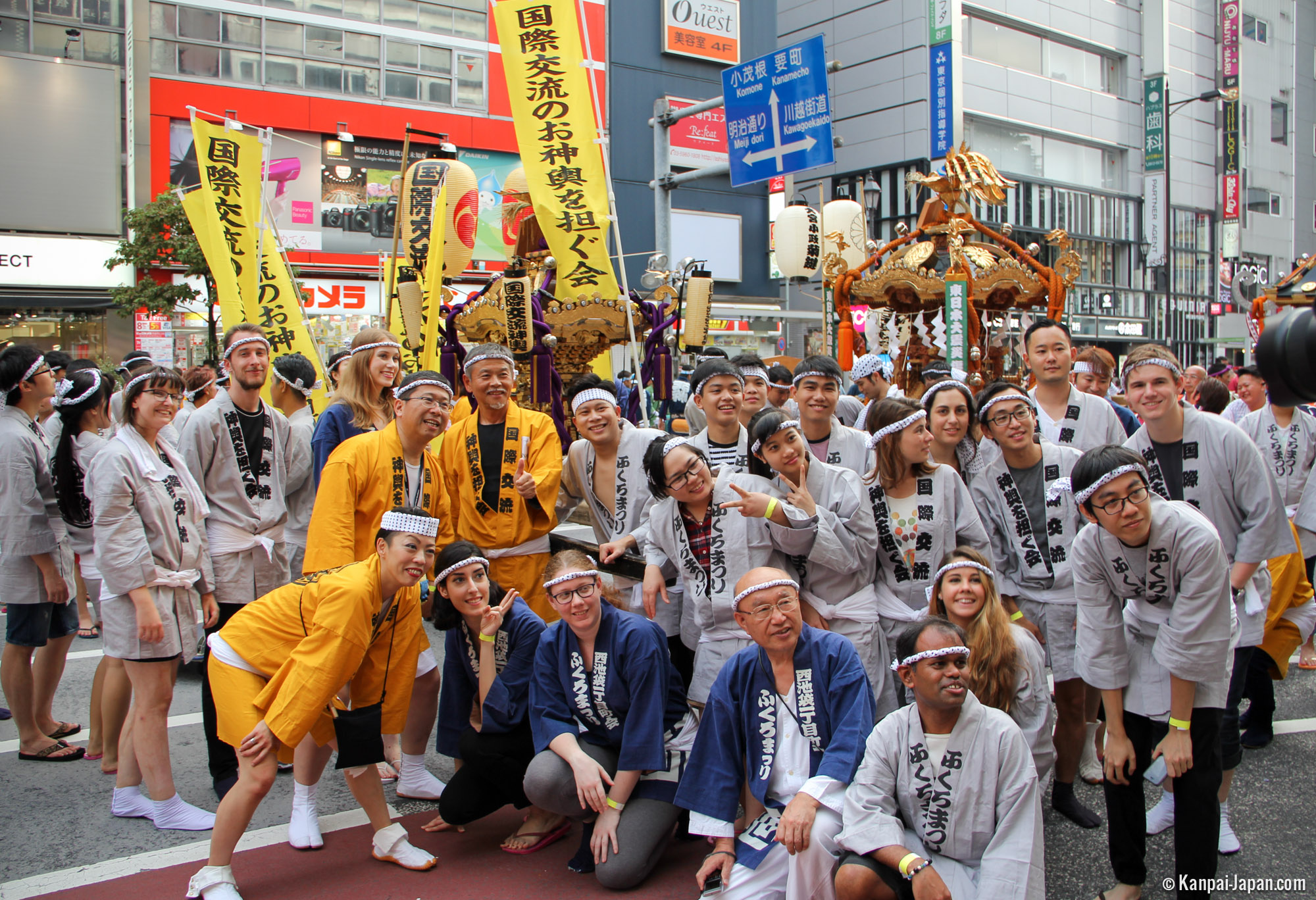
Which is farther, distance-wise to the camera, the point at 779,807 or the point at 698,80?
the point at 698,80

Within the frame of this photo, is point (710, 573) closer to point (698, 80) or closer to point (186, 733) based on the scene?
point (186, 733)

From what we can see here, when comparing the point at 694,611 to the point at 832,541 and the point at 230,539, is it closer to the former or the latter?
the point at 832,541

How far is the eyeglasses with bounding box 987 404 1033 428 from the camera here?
3926mm

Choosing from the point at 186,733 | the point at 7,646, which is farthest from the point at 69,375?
the point at 186,733

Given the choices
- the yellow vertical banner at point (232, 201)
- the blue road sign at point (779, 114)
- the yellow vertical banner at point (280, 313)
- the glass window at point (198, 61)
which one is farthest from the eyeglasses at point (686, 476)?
the glass window at point (198, 61)

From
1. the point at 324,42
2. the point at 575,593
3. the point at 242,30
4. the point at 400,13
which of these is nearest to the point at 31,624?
the point at 575,593

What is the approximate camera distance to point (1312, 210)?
38.7m

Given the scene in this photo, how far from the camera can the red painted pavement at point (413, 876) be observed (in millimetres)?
3309

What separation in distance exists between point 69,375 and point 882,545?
412 centimetres

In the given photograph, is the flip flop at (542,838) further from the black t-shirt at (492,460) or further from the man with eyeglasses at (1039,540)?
the man with eyeglasses at (1039,540)

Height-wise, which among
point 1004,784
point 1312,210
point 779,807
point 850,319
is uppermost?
point 1312,210

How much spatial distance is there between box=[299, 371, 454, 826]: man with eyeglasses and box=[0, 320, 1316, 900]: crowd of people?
0.02 meters

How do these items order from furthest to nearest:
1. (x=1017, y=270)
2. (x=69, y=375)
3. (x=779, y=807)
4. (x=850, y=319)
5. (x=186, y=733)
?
(x=850, y=319) < (x=1017, y=270) < (x=186, y=733) < (x=69, y=375) < (x=779, y=807)

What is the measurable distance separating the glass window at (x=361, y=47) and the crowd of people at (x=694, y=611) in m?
21.1
